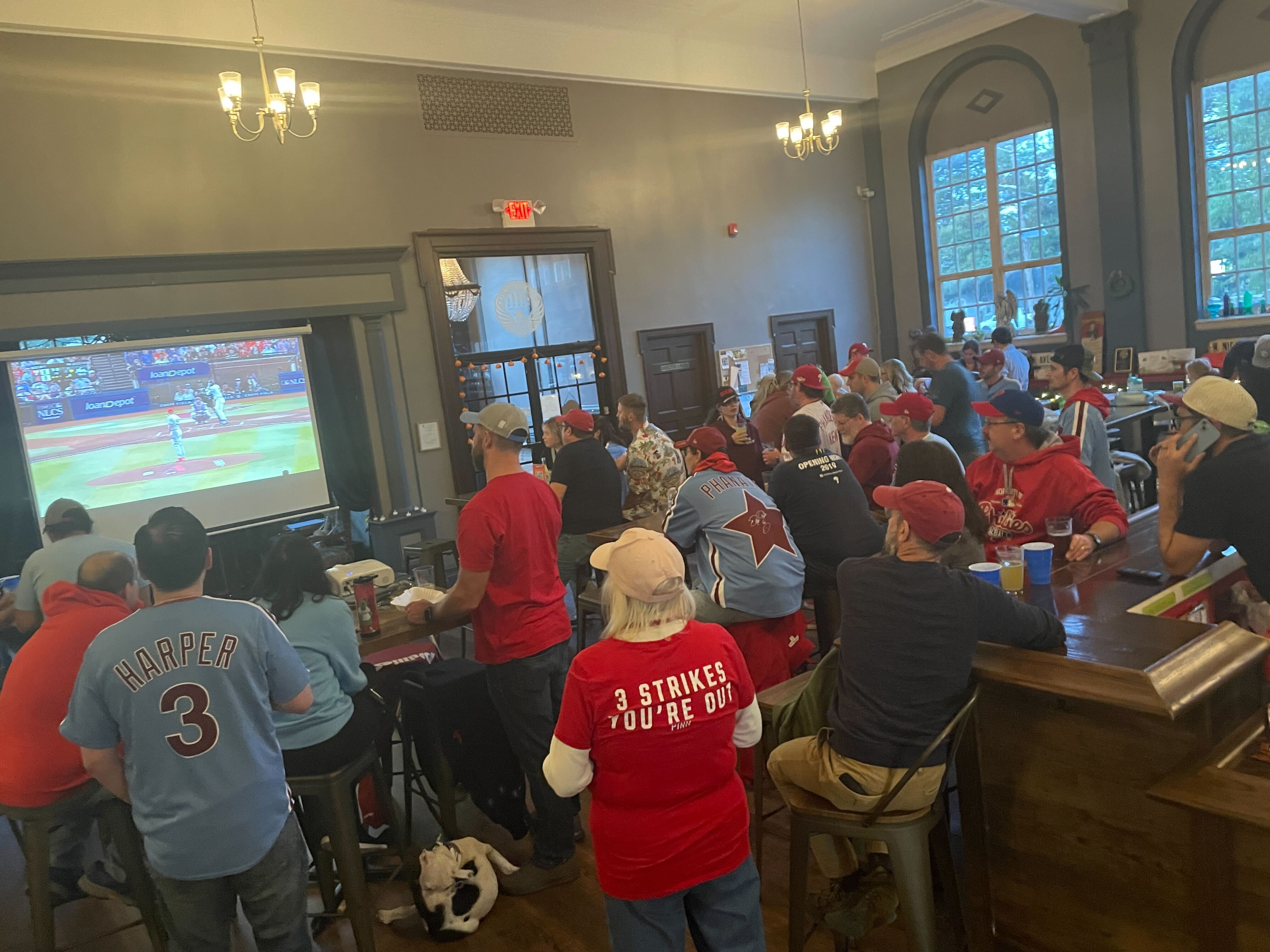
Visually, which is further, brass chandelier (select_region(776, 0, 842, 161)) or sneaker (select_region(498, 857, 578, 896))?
brass chandelier (select_region(776, 0, 842, 161))

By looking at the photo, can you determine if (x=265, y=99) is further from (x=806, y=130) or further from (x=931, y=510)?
(x=931, y=510)

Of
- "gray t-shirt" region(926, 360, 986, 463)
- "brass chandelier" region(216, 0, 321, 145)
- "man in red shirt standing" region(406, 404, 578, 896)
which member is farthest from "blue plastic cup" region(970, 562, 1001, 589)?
"brass chandelier" region(216, 0, 321, 145)

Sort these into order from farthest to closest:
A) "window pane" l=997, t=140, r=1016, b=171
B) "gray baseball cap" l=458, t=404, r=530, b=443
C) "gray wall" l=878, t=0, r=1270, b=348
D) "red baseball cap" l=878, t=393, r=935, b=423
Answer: "window pane" l=997, t=140, r=1016, b=171
"gray wall" l=878, t=0, r=1270, b=348
"red baseball cap" l=878, t=393, r=935, b=423
"gray baseball cap" l=458, t=404, r=530, b=443

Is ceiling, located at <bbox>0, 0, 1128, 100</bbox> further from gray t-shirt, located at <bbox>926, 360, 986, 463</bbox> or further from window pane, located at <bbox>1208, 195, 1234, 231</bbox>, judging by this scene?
gray t-shirt, located at <bbox>926, 360, 986, 463</bbox>

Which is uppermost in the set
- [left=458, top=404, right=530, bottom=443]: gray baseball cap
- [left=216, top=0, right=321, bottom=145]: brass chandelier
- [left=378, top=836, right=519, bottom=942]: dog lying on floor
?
[left=216, top=0, right=321, bottom=145]: brass chandelier

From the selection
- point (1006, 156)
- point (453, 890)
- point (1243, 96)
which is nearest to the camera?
point (453, 890)

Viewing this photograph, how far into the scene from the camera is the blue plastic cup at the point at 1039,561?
8.41ft

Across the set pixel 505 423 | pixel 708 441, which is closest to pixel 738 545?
pixel 708 441

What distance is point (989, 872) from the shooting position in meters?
2.32

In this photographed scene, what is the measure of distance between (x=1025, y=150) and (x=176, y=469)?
861 cm

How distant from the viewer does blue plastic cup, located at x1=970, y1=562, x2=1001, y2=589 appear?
8.19 feet

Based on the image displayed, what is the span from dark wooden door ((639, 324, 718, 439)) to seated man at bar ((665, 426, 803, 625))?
5.32m

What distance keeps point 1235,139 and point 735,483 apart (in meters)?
7.66

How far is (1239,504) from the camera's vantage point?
7.90 ft
